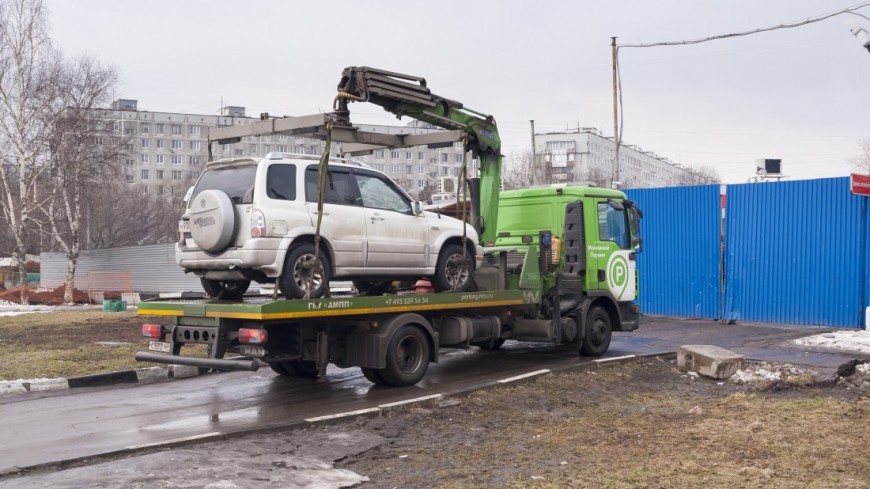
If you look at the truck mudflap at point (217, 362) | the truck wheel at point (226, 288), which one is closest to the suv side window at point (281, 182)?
the truck wheel at point (226, 288)

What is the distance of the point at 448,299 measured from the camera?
11.1 metres

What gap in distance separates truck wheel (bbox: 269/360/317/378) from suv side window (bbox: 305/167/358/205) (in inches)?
102

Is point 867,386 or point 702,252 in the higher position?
point 702,252

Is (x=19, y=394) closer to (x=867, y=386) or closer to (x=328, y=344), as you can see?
(x=328, y=344)

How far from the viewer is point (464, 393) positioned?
960 centimetres

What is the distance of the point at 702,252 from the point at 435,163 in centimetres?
8987

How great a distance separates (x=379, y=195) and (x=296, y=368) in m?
2.76

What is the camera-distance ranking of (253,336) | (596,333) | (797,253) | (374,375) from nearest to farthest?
(253,336), (374,375), (596,333), (797,253)

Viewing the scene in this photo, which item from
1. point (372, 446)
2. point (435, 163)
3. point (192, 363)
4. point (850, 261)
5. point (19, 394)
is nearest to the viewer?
point (372, 446)

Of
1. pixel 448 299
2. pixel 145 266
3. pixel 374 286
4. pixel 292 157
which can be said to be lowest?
pixel 145 266

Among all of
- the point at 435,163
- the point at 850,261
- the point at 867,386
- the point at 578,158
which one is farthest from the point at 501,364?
the point at 435,163

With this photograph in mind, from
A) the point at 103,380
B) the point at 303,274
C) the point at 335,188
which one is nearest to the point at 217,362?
the point at 303,274

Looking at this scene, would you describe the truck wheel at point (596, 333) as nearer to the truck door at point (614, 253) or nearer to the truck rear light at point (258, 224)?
the truck door at point (614, 253)

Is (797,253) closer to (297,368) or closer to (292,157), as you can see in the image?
(297,368)
